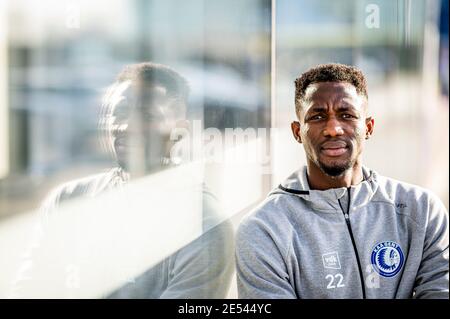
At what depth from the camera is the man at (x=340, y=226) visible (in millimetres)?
1839

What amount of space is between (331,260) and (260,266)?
0.76ft

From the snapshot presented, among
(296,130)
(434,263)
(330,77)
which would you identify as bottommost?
(434,263)

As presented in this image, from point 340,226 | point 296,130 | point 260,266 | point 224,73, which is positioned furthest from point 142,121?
point 340,226

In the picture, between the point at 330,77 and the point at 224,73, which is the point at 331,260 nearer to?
the point at 330,77

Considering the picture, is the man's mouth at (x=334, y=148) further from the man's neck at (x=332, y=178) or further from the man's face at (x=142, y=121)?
the man's face at (x=142, y=121)

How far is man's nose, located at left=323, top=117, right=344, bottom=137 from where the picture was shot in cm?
187

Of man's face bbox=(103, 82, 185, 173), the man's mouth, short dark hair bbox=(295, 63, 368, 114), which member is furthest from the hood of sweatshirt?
man's face bbox=(103, 82, 185, 173)

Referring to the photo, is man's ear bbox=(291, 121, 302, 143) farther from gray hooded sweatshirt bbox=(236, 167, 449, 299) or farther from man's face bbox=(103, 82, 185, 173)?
man's face bbox=(103, 82, 185, 173)

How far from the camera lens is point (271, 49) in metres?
2.03

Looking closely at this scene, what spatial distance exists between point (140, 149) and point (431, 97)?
994 mm

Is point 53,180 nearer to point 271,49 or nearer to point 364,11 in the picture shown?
point 271,49

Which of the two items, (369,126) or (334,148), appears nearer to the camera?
(334,148)

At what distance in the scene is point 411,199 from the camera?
6.27ft

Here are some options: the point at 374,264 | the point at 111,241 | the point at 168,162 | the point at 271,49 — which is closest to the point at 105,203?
the point at 111,241
